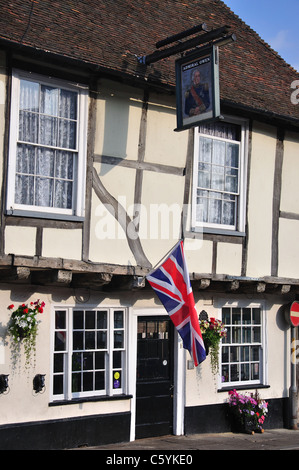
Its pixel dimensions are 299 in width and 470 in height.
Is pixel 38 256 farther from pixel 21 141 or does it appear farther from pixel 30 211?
pixel 21 141

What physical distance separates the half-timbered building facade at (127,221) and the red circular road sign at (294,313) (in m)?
0.29

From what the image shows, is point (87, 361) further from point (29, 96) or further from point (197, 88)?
point (197, 88)

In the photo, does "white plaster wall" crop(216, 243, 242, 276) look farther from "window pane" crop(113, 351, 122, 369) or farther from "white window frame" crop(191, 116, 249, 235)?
"window pane" crop(113, 351, 122, 369)

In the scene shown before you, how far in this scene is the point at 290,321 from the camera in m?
13.5

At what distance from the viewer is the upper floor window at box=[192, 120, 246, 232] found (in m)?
12.0

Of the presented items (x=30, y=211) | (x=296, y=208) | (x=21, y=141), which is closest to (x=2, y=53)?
(x=21, y=141)

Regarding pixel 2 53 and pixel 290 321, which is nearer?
pixel 2 53

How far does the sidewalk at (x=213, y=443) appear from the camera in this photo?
10.7 meters

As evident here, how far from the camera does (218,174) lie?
486 inches

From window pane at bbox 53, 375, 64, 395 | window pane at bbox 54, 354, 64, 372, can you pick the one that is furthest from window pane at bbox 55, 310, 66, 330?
window pane at bbox 53, 375, 64, 395

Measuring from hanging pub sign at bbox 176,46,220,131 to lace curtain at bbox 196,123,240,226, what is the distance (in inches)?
60.2

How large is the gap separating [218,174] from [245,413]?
169 inches
